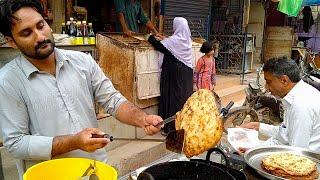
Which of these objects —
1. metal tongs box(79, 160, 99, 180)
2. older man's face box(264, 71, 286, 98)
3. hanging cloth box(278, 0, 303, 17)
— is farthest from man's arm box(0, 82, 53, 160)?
hanging cloth box(278, 0, 303, 17)

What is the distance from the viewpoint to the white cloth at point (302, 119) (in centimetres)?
272

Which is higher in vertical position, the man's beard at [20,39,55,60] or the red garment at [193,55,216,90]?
the man's beard at [20,39,55,60]

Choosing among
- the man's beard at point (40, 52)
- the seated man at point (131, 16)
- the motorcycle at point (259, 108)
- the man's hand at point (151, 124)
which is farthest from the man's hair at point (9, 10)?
the seated man at point (131, 16)

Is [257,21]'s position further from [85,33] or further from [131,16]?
[85,33]

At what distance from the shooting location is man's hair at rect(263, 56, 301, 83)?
123 inches

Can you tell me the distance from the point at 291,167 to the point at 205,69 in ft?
16.7

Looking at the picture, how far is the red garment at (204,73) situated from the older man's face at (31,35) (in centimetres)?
505

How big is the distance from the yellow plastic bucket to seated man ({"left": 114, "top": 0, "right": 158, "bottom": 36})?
16.7 ft

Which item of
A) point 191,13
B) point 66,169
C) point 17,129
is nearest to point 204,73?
point 191,13

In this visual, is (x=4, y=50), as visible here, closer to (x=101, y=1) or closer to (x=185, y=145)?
(x=185, y=145)

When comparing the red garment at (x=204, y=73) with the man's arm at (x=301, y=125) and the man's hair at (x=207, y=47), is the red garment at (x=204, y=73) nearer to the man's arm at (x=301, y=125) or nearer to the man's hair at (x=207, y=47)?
the man's hair at (x=207, y=47)

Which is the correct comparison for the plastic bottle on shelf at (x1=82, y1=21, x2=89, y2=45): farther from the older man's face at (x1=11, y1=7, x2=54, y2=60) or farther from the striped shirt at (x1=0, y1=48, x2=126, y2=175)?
the older man's face at (x1=11, y1=7, x2=54, y2=60)

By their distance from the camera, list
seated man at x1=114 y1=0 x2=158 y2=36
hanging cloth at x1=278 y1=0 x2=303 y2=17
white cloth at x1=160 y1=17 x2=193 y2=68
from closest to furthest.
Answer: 1. white cloth at x1=160 y1=17 x2=193 y2=68
2. seated man at x1=114 y1=0 x2=158 y2=36
3. hanging cloth at x1=278 y1=0 x2=303 y2=17

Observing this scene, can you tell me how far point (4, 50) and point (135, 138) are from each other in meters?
2.84
